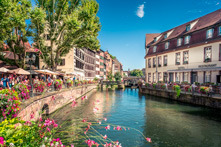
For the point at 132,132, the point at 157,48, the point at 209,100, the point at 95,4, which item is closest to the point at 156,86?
the point at 157,48

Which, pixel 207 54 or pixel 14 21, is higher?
pixel 14 21

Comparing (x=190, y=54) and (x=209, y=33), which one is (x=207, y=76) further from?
(x=209, y=33)

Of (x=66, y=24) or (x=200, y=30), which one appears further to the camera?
(x=200, y=30)

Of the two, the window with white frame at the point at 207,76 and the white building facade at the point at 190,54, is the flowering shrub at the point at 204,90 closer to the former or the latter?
the white building facade at the point at 190,54

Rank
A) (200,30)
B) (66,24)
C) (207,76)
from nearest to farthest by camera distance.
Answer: (66,24) < (207,76) < (200,30)

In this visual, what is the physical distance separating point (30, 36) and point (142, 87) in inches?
993

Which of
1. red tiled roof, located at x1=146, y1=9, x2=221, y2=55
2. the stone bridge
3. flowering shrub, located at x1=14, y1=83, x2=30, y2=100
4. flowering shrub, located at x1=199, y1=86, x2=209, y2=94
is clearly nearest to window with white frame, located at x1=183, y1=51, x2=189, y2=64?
red tiled roof, located at x1=146, y1=9, x2=221, y2=55

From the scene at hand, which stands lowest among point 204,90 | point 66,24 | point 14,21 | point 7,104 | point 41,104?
point 41,104

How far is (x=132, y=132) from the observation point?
10125mm

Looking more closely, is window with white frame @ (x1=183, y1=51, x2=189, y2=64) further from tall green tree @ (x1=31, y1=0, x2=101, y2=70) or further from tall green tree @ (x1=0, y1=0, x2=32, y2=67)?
tall green tree @ (x1=0, y1=0, x2=32, y2=67)

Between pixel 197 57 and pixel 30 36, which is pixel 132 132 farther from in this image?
pixel 197 57

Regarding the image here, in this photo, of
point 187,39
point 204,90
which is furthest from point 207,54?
point 204,90

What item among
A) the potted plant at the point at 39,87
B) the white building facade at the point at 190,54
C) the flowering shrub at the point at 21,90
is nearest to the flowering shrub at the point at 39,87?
the potted plant at the point at 39,87

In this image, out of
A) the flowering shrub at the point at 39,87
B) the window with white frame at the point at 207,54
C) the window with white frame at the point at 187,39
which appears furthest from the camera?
the window with white frame at the point at 187,39
